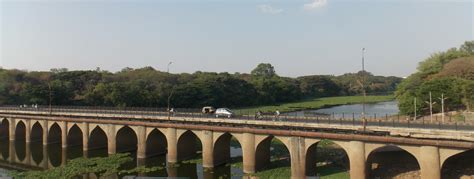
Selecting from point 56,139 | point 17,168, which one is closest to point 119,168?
point 17,168

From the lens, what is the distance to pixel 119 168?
150 ft

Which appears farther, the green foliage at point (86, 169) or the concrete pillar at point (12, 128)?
the concrete pillar at point (12, 128)

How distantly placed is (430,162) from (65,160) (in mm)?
43711

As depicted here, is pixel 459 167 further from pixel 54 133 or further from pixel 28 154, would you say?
pixel 54 133

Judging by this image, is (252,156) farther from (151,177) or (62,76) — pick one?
(62,76)

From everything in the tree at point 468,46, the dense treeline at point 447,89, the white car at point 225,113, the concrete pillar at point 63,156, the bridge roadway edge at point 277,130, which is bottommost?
the concrete pillar at point 63,156

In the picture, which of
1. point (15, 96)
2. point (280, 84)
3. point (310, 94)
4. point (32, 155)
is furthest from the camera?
point (310, 94)

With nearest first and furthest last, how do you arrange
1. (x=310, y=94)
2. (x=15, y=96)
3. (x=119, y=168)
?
(x=119, y=168) → (x=15, y=96) → (x=310, y=94)

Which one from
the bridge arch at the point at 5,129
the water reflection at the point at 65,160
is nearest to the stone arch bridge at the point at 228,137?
the water reflection at the point at 65,160

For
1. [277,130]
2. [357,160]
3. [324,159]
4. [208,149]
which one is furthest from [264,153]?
[357,160]

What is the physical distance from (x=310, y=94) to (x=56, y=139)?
5286 inches

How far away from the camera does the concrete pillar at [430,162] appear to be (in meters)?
30.5

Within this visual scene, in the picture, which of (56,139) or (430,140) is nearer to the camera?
(430,140)

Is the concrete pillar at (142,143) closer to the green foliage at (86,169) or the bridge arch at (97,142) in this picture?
the green foliage at (86,169)
